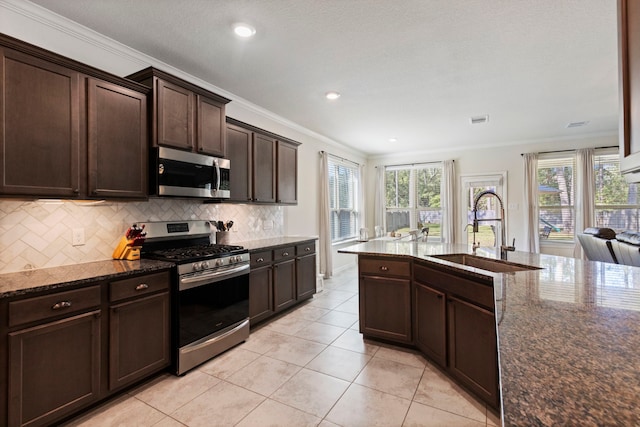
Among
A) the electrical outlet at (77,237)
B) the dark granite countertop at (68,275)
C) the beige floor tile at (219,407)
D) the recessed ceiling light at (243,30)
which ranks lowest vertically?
the beige floor tile at (219,407)

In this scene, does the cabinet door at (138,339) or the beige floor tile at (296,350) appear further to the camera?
the beige floor tile at (296,350)

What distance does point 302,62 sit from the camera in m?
2.91

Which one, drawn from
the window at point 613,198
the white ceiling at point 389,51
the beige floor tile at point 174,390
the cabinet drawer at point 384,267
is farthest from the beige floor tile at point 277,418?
the window at point 613,198

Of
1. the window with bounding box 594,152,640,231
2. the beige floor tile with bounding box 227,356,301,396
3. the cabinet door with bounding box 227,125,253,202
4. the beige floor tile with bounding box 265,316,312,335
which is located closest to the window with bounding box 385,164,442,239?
the window with bounding box 594,152,640,231

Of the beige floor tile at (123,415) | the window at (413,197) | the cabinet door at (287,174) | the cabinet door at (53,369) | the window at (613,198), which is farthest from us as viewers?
the window at (413,197)

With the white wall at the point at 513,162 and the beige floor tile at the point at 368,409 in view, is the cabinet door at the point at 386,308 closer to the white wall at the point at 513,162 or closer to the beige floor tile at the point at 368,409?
the beige floor tile at the point at 368,409

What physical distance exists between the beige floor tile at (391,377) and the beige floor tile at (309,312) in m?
1.23

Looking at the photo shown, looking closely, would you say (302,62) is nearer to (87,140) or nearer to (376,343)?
(87,140)

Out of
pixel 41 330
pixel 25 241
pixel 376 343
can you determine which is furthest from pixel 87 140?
pixel 376 343

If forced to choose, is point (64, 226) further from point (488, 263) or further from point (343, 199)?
point (343, 199)

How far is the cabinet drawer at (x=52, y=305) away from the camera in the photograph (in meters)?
1.65

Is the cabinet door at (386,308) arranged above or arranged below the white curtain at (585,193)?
below

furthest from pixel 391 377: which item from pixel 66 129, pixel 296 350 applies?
pixel 66 129

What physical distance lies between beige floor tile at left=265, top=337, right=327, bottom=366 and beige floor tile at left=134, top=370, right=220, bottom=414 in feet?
1.98
